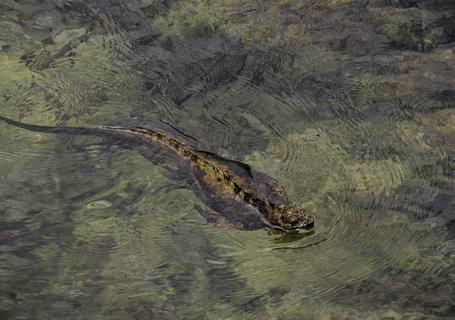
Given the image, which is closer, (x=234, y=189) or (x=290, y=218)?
(x=290, y=218)

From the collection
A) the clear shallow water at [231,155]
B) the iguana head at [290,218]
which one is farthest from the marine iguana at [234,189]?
the clear shallow water at [231,155]

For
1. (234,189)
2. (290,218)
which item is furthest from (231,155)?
(290,218)

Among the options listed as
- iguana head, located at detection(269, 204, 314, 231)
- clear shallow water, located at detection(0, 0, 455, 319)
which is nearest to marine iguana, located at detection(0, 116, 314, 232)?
iguana head, located at detection(269, 204, 314, 231)

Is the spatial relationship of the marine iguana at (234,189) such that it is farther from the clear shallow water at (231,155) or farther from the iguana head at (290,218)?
the clear shallow water at (231,155)

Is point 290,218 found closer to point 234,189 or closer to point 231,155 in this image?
point 234,189

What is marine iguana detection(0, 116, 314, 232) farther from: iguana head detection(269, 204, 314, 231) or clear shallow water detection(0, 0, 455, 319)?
clear shallow water detection(0, 0, 455, 319)

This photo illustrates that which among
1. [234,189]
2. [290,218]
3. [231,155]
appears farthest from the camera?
[231,155]
